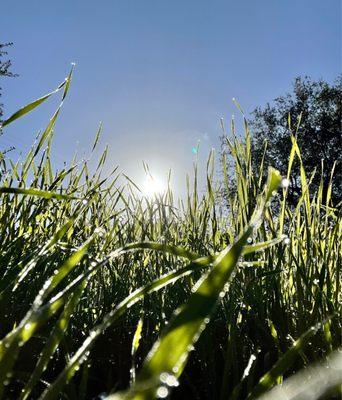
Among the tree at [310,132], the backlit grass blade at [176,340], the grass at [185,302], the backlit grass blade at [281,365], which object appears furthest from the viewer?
the tree at [310,132]

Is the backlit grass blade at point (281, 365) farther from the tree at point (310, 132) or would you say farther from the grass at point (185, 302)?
the tree at point (310, 132)

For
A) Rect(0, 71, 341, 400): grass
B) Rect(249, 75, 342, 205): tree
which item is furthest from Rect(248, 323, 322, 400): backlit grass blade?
Rect(249, 75, 342, 205): tree

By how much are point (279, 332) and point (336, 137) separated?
29.6 meters

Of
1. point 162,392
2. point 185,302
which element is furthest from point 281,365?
point 185,302

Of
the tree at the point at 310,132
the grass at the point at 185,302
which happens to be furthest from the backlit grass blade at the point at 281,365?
the tree at the point at 310,132

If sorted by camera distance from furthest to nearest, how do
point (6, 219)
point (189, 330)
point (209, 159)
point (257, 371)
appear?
point (209, 159)
point (6, 219)
point (257, 371)
point (189, 330)

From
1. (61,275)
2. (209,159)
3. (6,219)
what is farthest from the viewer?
(209,159)

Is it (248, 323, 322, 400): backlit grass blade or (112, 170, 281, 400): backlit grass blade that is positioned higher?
(112, 170, 281, 400): backlit grass blade

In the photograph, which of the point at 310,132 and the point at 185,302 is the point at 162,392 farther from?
the point at 310,132

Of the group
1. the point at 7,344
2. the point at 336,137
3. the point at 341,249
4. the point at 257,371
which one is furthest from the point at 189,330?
the point at 336,137

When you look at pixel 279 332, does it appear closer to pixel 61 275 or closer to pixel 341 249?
pixel 341 249

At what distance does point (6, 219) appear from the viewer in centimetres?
139

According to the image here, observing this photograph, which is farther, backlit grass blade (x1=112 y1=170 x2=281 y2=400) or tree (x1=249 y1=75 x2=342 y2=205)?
tree (x1=249 y1=75 x2=342 y2=205)

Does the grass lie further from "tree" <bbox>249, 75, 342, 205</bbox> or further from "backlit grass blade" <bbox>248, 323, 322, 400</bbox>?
"tree" <bbox>249, 75, 342, 205</bbox>
